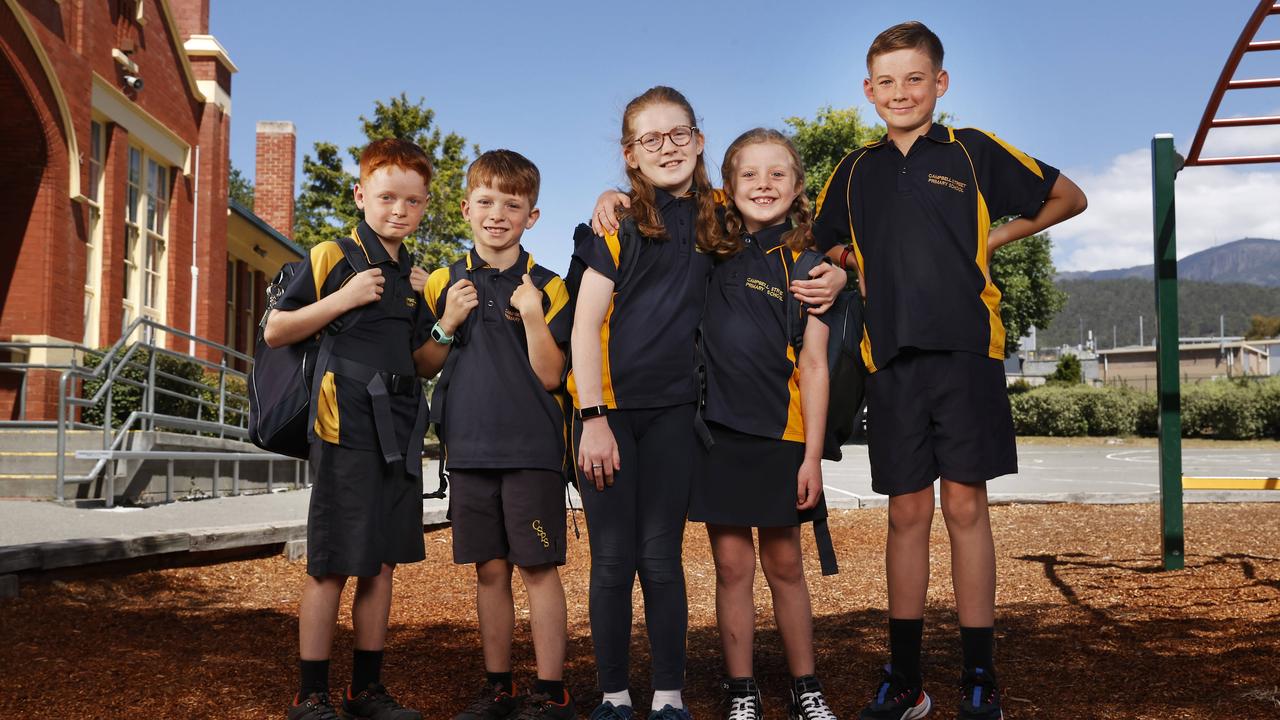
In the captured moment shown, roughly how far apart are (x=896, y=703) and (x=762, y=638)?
1.55 m

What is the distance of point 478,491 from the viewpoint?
344 cm

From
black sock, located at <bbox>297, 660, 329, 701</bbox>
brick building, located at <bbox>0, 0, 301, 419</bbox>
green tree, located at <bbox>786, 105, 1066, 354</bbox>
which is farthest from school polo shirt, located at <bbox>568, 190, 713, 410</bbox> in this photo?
green tree, located at <bbox>786, 105, 1066, 354</bbox>

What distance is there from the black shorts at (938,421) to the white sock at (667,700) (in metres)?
0.85

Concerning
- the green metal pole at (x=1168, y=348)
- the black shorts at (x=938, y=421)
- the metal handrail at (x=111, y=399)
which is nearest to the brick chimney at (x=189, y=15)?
the metal handrail at (x=111, y=399)

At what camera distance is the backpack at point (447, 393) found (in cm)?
349

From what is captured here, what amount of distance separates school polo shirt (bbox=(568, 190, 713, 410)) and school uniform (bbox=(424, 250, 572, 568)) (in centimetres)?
20

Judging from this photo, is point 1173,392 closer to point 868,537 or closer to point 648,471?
point 868,537

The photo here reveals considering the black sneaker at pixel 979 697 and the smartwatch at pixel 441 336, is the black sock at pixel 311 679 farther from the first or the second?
the black sneaker at pixel 979 697

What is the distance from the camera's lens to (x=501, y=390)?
11.4 ft

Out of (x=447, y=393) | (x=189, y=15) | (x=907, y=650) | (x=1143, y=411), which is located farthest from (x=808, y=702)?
(x=1143, y=411)

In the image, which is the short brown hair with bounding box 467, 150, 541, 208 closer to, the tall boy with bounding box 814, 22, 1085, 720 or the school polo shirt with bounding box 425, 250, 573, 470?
the school polo shirt with bounding box 425, 250, 573, 470

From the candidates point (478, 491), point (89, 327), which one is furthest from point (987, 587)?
point (89, 327)

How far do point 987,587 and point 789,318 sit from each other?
1.01m

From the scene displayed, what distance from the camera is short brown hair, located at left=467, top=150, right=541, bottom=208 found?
141 inches
